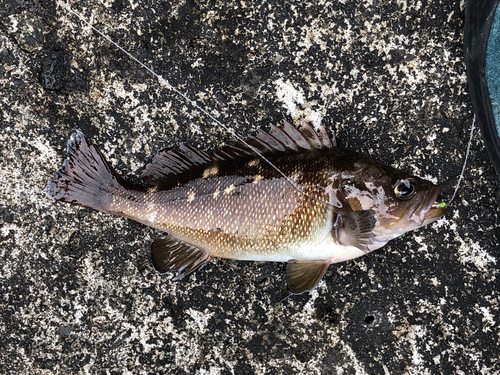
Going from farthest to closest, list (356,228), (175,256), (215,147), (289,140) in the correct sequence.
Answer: (215,147) → (175,256) → (289,140) → (356,228)

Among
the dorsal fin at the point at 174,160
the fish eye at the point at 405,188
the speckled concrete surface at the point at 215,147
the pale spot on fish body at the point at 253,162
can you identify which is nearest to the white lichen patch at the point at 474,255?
the speckled concrete surface at the point at 215,147

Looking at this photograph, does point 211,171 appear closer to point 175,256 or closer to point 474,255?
point 175,256

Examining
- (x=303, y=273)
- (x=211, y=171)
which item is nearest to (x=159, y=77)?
(x=211, y=171)

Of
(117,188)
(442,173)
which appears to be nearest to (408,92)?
(442,173)

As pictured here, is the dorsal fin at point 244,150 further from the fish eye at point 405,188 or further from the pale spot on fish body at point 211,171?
the fish eye at point 405,188

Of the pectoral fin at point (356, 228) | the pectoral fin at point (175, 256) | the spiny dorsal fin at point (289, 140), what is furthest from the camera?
the pectoral fin at point (175, 256)

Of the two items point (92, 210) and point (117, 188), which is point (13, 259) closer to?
point (92, 210)
